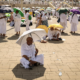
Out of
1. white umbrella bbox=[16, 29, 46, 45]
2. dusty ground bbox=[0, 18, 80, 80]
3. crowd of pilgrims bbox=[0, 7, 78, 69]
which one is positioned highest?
white umbrella bbox=[16, 29, 46, 45]

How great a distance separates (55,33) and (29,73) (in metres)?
4.30

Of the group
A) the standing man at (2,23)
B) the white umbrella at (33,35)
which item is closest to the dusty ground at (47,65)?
the white umbrella at (33,35)

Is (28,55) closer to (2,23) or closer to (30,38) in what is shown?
(30,38)

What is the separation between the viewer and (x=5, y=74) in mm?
4398

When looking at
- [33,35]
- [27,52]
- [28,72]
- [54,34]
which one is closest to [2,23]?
[54,34]

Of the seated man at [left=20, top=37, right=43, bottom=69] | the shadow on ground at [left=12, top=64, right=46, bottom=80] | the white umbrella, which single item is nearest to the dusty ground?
the shadow on ground at [left=12, top=64, right=46, bottom=80]

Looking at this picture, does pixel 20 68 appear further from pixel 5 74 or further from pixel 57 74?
pixel 57 74

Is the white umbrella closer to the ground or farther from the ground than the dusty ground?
farther from the ground

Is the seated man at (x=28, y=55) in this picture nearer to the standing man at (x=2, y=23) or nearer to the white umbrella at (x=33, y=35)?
the white umbrella at (x=33, y=35)

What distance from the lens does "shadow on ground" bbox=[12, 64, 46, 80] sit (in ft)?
14.1

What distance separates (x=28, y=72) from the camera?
4.52 metres

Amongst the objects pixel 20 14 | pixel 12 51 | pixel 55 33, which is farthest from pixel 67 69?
pixel 20 14

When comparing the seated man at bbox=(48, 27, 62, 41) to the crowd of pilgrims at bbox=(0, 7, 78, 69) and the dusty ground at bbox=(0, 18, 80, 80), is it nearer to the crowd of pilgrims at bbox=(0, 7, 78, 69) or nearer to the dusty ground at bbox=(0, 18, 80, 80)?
the crowd of pilgrims at bbox=(0, 7, 78, 69)

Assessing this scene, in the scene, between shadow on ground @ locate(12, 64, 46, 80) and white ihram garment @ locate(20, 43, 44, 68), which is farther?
white ihram garment @ locate(20, 43, 44, 68)
